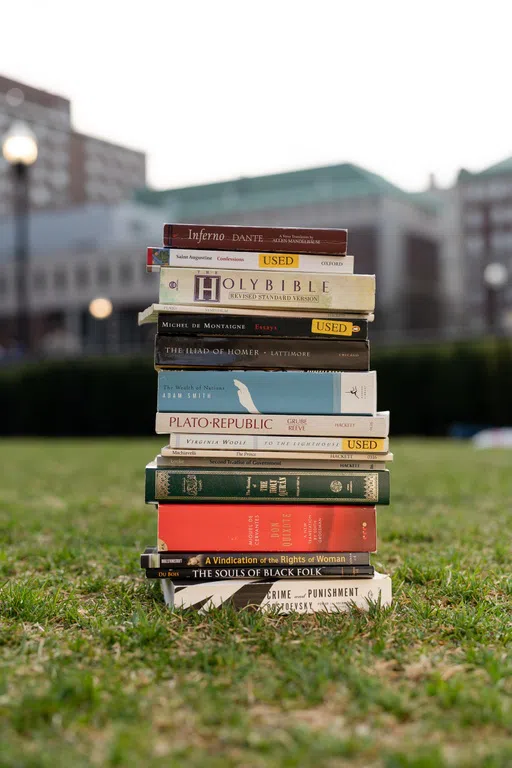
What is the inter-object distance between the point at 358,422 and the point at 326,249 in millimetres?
659

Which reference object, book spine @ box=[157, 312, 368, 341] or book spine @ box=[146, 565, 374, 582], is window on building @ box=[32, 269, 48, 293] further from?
book spine @ box=[146, 565, 374, 582]

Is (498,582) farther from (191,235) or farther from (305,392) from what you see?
(191,235)

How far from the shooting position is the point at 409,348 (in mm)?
17828

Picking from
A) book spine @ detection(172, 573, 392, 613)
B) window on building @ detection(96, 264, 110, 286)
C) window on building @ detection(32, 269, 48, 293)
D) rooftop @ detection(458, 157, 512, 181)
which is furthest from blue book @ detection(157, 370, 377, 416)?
window on building @ detection(32, 269, 48, 293)

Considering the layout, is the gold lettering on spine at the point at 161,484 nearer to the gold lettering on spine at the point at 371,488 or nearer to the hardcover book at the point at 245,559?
the hardcover book at the point at 245,559

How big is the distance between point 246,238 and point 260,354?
434 millimetres

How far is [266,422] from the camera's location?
278 cm

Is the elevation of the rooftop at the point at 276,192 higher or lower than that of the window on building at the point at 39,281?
higher

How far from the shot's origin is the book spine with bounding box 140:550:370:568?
2.70 meters

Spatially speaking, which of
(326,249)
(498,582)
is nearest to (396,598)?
(498,582)

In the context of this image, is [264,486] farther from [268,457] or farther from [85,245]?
[85,245]

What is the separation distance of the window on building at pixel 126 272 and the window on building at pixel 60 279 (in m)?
6.14

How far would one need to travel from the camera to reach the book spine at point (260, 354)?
2779 mm

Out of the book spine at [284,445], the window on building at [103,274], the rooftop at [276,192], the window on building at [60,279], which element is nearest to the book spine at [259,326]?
the book spine at [284,445]
